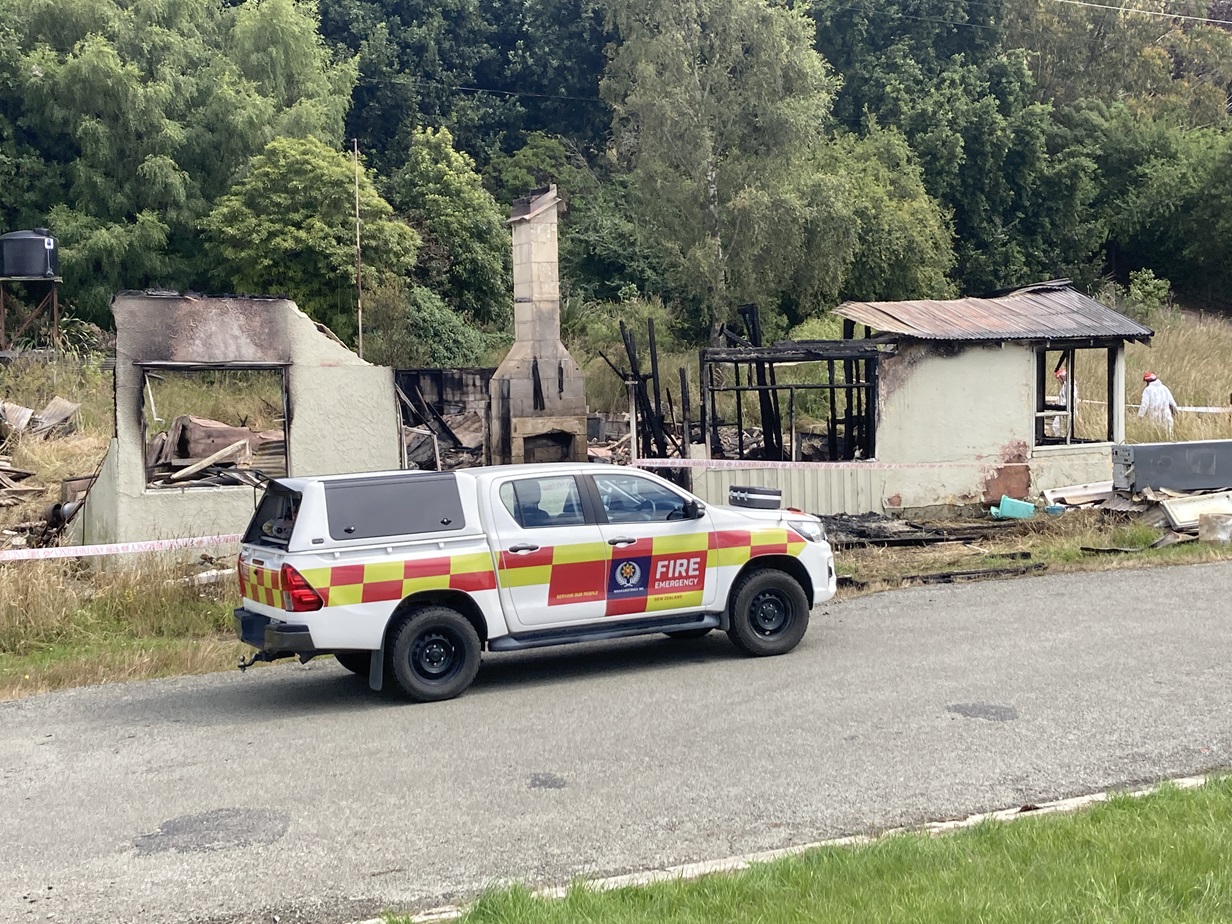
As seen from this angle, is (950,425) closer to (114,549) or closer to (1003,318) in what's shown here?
(1003,318)

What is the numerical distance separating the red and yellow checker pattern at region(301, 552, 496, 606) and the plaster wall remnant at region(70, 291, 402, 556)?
6.57 metres

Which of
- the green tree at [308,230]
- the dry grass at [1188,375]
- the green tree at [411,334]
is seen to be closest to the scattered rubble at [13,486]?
the green tree at [411,334]

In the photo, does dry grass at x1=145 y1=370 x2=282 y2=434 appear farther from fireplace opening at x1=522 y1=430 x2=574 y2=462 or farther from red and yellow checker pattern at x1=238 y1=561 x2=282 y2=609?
red and yellow checker pattern at x1=238 y1=561 x2=282 y2=609

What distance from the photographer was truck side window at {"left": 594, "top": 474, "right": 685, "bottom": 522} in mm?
9664

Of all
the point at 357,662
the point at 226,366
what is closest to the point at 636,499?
the point at 357,662

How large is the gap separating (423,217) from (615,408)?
1424 centimetres

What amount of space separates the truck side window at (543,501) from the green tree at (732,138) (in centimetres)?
2691

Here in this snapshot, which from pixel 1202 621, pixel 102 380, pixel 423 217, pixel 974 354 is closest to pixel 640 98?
pixel 423 217

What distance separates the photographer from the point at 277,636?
854 centimetres

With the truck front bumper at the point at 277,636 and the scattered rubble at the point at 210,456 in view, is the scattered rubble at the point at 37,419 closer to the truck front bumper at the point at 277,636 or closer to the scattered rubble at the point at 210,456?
the scattered rubble at the point at 210,456

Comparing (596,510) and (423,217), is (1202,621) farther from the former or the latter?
(423,217)

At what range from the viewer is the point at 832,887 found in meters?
4.80

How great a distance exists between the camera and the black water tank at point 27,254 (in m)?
30.2

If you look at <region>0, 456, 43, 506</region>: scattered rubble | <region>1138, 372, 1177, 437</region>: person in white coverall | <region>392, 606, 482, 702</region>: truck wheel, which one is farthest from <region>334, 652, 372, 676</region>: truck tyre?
<region>1138, 372, 1177, 437</region>: person in white coverall
